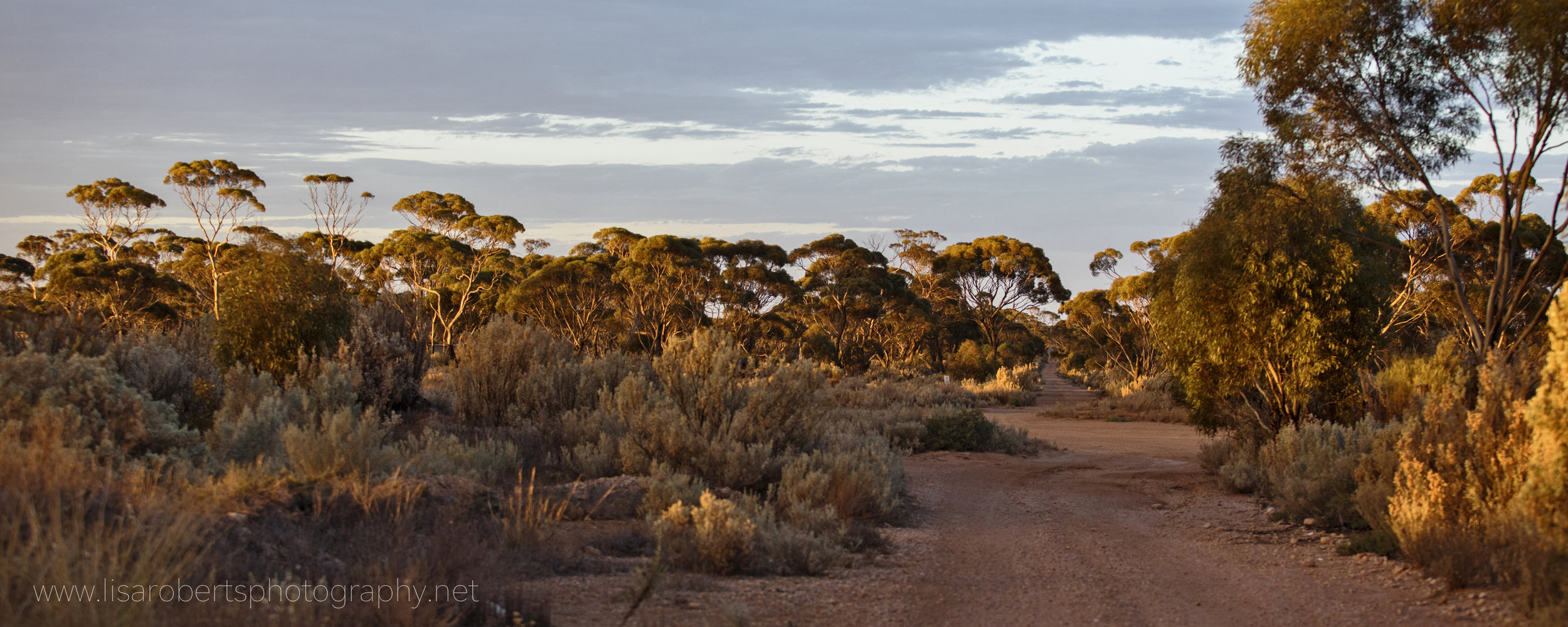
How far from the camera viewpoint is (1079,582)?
6.31 metres

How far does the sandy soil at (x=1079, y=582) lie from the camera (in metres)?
5.19

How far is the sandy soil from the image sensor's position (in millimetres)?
5188

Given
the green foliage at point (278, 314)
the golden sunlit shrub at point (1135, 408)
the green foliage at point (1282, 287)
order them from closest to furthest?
the green foliage at point (1282, 287) < the green foliage at point (278, 314) < the golden sunlit shrub at point (1135, 408)

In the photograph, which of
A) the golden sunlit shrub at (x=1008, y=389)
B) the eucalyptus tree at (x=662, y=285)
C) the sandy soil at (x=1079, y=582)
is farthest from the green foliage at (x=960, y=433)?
the eucalyptus tree at (x=662, y=285)

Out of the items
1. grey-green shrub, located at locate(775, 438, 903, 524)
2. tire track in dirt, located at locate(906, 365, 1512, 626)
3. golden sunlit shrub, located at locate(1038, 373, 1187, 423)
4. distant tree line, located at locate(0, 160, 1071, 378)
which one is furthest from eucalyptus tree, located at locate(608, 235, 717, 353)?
grey-green shrub, located at locate(775, 438, 903, 524)

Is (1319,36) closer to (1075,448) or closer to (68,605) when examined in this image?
(1075,448)

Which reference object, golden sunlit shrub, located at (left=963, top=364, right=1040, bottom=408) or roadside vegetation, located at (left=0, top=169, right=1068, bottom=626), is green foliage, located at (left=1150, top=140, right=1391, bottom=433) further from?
golden sunlit shrub, located at (left=963, top=364, right=1040, bottom=408)

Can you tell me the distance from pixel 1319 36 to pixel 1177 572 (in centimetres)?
656

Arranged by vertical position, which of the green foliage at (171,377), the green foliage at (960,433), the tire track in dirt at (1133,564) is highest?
the green foliage at (171,377)

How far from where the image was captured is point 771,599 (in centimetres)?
545

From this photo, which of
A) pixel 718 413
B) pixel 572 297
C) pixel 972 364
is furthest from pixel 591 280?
pixel 718 413

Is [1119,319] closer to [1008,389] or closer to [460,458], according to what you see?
[1008,389]

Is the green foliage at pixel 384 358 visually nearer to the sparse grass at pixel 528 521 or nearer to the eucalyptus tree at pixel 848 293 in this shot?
the sparse grass at pixel 528 521

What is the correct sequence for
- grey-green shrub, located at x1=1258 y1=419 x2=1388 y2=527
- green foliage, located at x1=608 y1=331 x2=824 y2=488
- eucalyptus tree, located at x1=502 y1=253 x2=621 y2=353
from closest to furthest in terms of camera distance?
1. grey-green shrub, located at x1=1258 y1=419 x2=1388 y2=527
2. green foliage, located at x1=608 y1=331 x2=824 y2=488
3. eucalyptus tree, located at x1=502 y1=253 x2=621 y2=353
